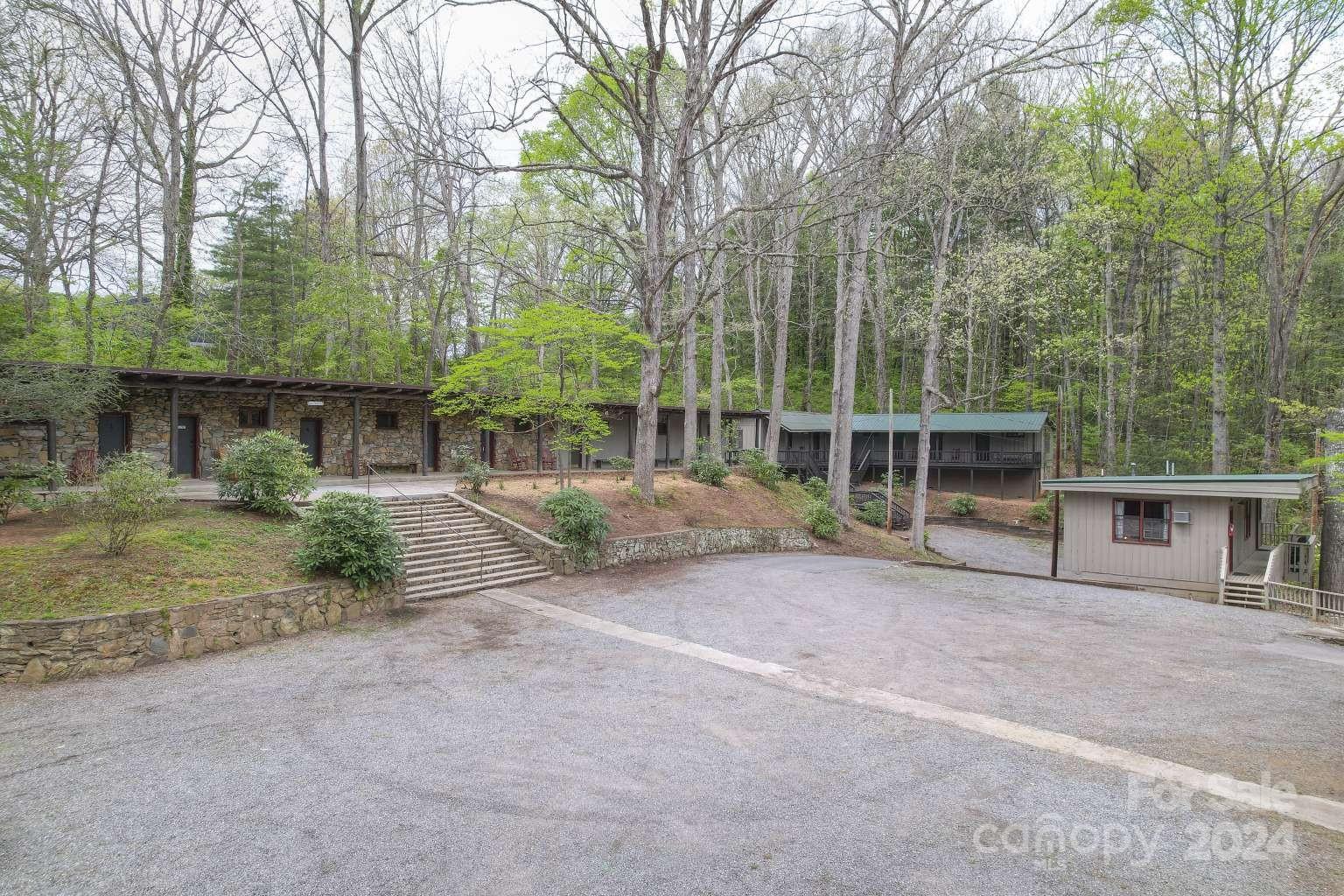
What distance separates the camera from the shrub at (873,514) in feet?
80.9

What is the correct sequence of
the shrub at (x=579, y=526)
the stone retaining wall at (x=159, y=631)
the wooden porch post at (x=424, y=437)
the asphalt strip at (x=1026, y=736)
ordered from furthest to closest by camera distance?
the wooden porch post at (x=424, y=437) → the shrub at (x=579, y=526) → the stone retaining wall at (x=159, y=631) → the asphalt strip at (x=1026, y=736)

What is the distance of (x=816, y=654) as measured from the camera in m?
7.80

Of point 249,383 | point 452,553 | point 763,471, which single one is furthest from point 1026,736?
point 249,383

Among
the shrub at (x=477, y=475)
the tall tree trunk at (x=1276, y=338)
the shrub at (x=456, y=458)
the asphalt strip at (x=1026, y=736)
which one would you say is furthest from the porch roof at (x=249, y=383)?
the tall tree trunk at (x=1276, y=338)

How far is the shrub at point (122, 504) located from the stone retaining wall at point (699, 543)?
A: 7.53 meters

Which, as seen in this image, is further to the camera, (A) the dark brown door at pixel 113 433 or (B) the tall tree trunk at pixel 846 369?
(B) the tall tree trunk at pixel 846 369

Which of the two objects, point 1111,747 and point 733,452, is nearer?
point 1111,747

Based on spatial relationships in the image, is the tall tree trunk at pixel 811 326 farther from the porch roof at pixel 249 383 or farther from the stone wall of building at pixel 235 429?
the porch roof at pixel 249 383

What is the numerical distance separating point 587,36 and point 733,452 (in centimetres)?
1542

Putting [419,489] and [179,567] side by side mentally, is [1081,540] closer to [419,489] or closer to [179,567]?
[419,489]

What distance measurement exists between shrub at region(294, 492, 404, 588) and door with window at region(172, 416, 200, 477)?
36.7 ft

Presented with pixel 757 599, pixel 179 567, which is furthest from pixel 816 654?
pixel 179 567

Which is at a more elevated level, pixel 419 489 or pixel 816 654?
pixel 419 489

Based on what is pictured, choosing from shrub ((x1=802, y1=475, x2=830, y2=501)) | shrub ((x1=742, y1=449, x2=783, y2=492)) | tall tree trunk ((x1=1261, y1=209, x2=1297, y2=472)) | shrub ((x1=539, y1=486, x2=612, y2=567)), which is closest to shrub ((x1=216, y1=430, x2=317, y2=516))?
shrub ((x1=539, y1=486, x2=612, y2=567))
